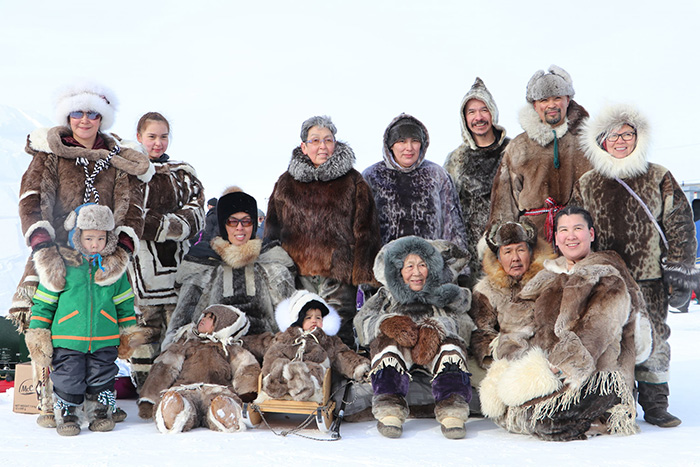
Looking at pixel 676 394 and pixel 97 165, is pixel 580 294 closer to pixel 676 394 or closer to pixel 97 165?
pixel 676 394

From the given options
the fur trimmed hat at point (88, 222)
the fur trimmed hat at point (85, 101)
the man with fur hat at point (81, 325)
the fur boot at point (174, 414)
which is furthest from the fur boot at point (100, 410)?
the fur trimmed hat at point (85, 101)

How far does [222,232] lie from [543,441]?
2.19 meters

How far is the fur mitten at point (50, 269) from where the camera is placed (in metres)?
3.21

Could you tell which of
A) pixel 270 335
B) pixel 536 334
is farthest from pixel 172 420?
pixel 536 334

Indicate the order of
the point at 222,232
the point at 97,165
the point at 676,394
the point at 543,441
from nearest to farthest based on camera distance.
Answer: the point at 543,441, the point at 97,165, the point at 222,232, the point at 676,394

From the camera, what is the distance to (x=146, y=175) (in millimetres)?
3750

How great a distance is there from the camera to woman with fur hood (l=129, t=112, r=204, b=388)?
3994mm

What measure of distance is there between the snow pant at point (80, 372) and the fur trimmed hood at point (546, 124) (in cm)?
278

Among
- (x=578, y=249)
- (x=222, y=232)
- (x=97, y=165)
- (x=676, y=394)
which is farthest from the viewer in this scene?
(x=676, y=394)

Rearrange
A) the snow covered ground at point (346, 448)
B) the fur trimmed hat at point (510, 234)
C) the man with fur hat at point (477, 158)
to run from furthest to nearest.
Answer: the man with fur hat at point (477, 158), the fur trimmed hat at point (510, 234), the snow covered ground at point (346, 448)

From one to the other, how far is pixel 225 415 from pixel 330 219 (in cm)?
140

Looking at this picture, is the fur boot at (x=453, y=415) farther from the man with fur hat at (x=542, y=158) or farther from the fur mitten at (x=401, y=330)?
the man with fur hat at (x=542, y=158)

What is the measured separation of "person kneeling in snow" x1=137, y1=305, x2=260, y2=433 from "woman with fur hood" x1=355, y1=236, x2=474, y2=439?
70 centimetres

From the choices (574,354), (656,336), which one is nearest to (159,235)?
(574,354)
